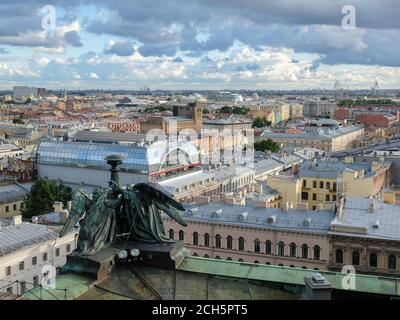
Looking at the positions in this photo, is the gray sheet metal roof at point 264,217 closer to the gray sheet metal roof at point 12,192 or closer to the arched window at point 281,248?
the arched window at point 281,248

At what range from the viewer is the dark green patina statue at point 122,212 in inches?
722

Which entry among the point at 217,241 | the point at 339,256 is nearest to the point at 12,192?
the point at 217,241

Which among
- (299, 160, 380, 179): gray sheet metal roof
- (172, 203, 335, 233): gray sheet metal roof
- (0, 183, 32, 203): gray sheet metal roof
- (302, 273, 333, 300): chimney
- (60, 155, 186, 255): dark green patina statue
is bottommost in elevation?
(0, 183, 32, 203): gray sheet metal roof

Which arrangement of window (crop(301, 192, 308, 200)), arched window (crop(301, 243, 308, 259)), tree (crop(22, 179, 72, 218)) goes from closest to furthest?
arched window (crop(301, 243, 308, 259)), tree (crop(22, 179, 72, 218)), window (crop(301, 192, 308, 200))

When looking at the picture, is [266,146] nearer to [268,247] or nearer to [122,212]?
[268,247]

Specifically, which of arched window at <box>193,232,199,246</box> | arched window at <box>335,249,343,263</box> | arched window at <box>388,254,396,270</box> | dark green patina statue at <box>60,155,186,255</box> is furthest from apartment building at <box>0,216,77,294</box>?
arched window at <box>388,254,396,270</box>

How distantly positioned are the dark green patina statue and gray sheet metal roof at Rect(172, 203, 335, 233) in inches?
675

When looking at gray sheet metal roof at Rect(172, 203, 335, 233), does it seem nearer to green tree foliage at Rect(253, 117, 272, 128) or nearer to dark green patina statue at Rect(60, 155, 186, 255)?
dark green patina statue at Rect(60, 155, 186, 255)

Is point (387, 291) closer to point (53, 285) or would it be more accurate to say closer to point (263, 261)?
point (53, 285)

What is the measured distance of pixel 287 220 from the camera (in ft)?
117

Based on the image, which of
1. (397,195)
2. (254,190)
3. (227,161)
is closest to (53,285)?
(254,190)

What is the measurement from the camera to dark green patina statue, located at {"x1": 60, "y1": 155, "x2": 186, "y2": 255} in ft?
60.1

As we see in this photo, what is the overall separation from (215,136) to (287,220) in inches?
2616

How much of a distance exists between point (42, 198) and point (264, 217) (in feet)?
80.1
